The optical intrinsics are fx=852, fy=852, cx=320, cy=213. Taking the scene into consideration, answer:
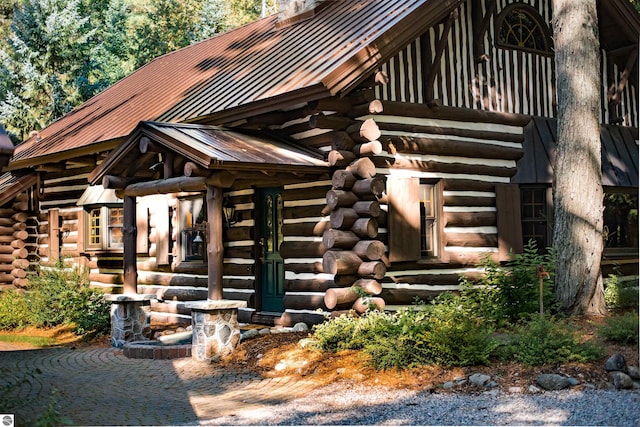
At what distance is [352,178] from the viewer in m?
12.7

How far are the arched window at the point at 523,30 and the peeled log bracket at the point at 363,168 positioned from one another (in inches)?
169

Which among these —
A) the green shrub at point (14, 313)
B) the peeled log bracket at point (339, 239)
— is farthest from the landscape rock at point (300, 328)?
the green shrub at point (14, 313)

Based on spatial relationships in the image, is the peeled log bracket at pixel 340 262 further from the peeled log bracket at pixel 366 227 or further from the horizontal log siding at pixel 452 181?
the horizontal log siding at pixel 452 181

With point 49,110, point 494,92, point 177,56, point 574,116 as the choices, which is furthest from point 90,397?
point 49,110

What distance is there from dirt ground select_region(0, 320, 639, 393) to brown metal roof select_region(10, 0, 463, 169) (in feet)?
12.3

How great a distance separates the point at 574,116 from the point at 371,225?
11.3 feet

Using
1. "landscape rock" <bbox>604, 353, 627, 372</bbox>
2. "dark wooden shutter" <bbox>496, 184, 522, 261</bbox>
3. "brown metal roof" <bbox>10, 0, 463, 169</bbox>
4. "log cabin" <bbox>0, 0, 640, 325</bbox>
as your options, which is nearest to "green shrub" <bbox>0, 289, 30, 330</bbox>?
"log cabin" <bbox>0, 0, 640, 325</bbox>

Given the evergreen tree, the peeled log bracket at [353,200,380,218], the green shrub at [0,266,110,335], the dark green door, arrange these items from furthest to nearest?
the evergreen tree
the green shrub at [0,266,110,335]
the dark green door
the peeled log bracket at [353,200,380,218]

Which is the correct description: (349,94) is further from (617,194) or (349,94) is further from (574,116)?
(617,194)

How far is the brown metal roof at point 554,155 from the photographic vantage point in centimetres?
1512

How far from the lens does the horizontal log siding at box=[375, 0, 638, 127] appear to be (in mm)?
13750

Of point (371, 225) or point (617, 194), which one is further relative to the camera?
point (617, 194)

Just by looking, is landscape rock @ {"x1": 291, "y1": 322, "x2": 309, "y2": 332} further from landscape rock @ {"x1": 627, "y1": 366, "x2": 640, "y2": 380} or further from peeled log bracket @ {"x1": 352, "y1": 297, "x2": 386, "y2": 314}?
landscape rock @ {"x1": 627, "y1": 366, "x2": 640, "y2": 380}

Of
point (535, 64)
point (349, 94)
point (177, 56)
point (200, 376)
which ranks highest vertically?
point (177, 56)
